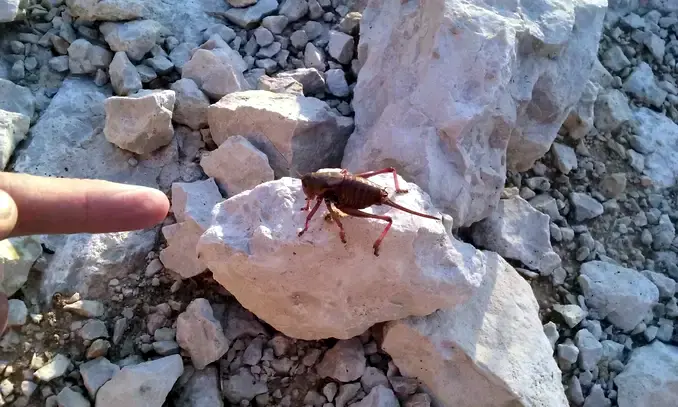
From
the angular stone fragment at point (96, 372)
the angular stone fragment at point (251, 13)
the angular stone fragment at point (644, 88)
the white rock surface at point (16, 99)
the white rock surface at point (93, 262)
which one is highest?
the angular stone fragment at point (251, 13)

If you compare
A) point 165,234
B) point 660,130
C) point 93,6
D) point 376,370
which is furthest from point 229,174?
point 660,130

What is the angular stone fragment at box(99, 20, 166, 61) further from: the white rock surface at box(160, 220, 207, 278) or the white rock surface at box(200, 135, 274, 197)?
the white rock surface at box(160, 220, 207, 278)

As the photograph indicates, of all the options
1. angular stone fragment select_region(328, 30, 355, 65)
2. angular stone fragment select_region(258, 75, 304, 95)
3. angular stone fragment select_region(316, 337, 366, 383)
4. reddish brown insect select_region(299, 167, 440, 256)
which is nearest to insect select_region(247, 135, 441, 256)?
reddish brown insect select_region(299, 167, 440, 256)

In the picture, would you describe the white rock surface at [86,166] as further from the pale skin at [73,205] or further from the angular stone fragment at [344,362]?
the angular stone fragment at [344,362]

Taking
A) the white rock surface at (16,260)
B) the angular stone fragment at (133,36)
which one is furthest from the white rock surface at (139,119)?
the white rock surface at (16,260)

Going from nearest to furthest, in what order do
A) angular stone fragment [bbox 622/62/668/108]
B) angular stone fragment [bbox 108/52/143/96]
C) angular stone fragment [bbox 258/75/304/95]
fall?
angular stone fragment [bbox 108/52/143/96] < angular stone fragment [bbox 258/75/304/95] < angular stone fragment [bbox 622/62/668/108]

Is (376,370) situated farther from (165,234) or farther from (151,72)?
(151,72)
